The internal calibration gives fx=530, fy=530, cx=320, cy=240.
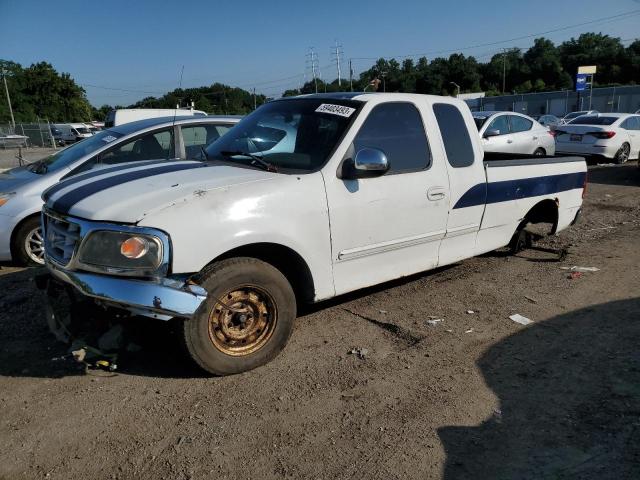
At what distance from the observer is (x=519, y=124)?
13328 mm

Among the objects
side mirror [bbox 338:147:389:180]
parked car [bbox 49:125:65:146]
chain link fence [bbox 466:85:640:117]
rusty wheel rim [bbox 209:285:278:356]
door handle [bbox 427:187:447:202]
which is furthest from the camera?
chain link fence [bbox 466:85:640:117]

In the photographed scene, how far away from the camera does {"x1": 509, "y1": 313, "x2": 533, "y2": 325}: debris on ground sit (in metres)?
4.46

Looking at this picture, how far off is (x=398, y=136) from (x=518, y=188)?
1798 millimetres

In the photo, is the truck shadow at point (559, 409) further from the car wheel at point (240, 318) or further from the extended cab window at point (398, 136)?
the extended cab window at point (398, 136)

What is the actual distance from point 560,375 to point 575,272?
8.40ft

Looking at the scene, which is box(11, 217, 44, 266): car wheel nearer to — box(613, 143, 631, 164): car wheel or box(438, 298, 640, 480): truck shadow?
box(438, 298, 640, 480): truck shadow

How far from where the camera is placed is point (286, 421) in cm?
310

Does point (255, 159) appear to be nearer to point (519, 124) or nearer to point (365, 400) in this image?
point (365, 400)

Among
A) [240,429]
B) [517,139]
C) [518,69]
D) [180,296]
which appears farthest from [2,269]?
[518,69]

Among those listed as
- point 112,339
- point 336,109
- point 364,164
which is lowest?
point 112,339

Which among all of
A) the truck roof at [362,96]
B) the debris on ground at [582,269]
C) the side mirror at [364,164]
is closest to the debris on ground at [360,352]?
the side mirror at [364,164]

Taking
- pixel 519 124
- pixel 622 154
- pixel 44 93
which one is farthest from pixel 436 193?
pixel 44 93

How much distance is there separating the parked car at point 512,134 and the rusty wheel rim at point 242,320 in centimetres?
946

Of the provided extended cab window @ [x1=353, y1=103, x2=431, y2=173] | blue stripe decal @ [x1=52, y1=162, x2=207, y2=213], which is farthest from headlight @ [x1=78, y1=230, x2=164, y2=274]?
extended cab window @ [x1=353, y1=103, x2=431, y2=173]
